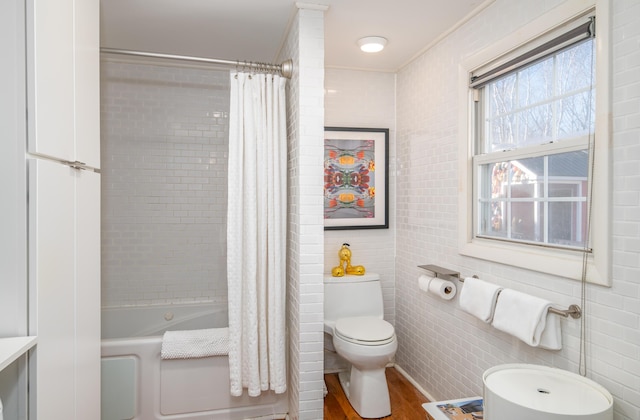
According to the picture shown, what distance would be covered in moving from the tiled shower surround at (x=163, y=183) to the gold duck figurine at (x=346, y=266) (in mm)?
1044

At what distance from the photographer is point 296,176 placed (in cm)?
225

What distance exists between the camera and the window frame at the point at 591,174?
4.74 feet

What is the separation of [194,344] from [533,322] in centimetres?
186

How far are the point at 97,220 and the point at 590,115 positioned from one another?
7.22 ft

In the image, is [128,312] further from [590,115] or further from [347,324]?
[590,115]

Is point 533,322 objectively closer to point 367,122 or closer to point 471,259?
point 471,259

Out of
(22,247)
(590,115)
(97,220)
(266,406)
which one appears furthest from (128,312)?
(590,115)

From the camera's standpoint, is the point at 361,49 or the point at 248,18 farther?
the point at 361,49

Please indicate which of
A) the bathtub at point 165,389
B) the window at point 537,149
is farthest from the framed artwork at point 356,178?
the bathtub at point 165,389

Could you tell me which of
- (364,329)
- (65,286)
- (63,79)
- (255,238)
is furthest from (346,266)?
(63,79)

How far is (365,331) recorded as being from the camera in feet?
8.05

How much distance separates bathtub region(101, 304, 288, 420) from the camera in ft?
7.33

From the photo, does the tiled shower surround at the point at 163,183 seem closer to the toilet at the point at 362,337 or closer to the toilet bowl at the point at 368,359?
the toilet at the point at 362,337

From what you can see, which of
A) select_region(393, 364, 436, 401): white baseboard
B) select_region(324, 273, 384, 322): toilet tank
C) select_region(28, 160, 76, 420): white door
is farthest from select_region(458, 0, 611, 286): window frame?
select_region(28, 160, 76, 420): white door
